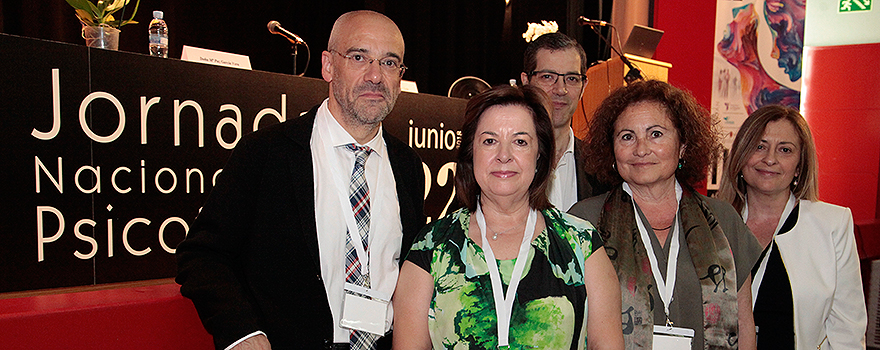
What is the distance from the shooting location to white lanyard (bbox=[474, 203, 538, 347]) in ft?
4.64

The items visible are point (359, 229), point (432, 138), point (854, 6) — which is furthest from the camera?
point (854, 6)

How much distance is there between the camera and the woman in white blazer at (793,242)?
2.06m

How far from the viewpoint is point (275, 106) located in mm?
3043

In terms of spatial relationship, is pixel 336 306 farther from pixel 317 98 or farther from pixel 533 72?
pixel 317 98

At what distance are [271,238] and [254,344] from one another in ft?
1.17

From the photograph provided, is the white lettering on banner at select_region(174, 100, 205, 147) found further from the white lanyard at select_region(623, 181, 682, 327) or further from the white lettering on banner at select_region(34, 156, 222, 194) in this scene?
the white lanyard at select_region(623, 181, 682, 327)

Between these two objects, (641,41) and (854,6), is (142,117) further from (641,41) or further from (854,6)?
(854,6)

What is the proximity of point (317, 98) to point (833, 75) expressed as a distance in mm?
6959

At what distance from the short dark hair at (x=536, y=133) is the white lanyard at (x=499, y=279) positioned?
0.10 m

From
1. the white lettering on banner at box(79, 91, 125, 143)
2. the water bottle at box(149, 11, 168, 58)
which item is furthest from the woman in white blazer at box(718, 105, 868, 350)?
the water bottle at box(149, 11, 168, 58)

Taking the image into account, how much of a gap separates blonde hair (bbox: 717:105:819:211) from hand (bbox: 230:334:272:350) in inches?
78.7

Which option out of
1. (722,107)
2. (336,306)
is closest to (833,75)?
(722,107)

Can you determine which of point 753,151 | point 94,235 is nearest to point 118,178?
point 94,235

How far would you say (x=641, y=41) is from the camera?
14.4 feet
